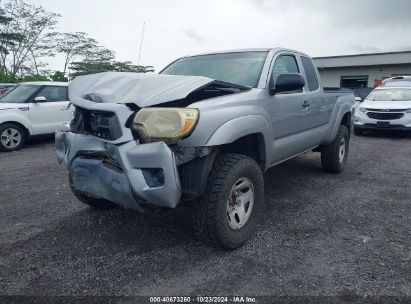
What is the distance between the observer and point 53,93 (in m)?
8.42

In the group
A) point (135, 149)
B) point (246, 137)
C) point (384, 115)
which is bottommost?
point (384, 115)

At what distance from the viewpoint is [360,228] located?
353 centimetres

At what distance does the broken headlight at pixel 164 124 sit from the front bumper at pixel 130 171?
0.10 meters

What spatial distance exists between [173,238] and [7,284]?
1361 millimetres

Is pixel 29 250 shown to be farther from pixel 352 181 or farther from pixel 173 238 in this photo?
pixel 352 181

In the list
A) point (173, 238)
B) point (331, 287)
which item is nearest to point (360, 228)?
point (331, 287)

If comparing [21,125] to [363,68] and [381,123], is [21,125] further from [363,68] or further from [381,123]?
[363,68]

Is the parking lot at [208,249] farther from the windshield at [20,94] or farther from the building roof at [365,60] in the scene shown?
the building roof at [365,60]

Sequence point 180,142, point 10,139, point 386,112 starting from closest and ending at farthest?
point 180,142 < point 10,139 < point 386,112

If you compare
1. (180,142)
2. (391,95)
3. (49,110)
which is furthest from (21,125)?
(391,95)

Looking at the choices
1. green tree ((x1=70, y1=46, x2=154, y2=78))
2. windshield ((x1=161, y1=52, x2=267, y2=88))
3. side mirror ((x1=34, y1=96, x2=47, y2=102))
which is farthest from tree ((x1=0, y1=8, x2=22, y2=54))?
windshield ((x1=161, y1=52, x2=267, y2=88))

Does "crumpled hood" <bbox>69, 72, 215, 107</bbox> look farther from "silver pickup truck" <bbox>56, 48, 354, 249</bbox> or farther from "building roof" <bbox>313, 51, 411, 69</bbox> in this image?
"building roof" <bbox>313, 51, 411, 69</bbox>

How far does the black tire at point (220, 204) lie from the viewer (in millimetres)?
2723

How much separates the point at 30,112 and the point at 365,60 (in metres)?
23.3
